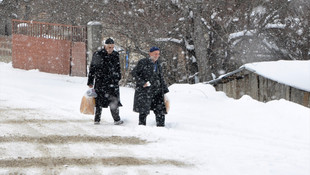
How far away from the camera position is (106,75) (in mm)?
8055

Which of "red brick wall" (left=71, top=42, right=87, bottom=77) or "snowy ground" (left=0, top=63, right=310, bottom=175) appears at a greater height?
"red brick wall" (left=71, top=42, right=87, bottom=77)

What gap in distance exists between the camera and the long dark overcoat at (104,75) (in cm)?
801

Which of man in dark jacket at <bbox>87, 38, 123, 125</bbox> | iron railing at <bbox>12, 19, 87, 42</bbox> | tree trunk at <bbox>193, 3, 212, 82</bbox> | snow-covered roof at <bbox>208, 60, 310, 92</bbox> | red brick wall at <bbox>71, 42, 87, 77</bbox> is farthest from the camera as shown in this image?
iron railing at <bbox>12, 19, 87, 42</bbox>

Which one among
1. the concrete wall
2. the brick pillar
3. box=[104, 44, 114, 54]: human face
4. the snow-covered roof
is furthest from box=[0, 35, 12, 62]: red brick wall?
box=[104, 44, 114, 54]: human face

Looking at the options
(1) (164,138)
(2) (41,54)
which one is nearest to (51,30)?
(2) (41,54)

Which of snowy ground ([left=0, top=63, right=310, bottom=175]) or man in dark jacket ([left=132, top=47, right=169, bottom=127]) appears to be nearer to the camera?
snowy ground ([left=0, top=63, right=310, bottom=175])

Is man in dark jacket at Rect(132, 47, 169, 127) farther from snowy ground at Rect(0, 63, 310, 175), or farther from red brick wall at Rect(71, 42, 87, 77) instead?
red brick wall at Rect(71, 42, 87, 77)

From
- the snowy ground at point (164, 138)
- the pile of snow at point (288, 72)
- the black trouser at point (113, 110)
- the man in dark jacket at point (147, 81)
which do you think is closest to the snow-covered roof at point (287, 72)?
the pile of snow at point (288, 72)

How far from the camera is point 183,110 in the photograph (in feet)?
34.3

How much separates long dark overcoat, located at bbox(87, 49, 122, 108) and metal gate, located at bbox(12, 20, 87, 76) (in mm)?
7689

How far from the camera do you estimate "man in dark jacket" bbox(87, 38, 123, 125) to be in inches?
315

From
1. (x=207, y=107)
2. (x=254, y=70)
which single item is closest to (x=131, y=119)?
(x=207, y=107)

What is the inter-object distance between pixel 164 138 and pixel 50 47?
10.5 meters

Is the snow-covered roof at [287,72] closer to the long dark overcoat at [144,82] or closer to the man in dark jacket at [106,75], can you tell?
the long dark overcoat at [144,82]
